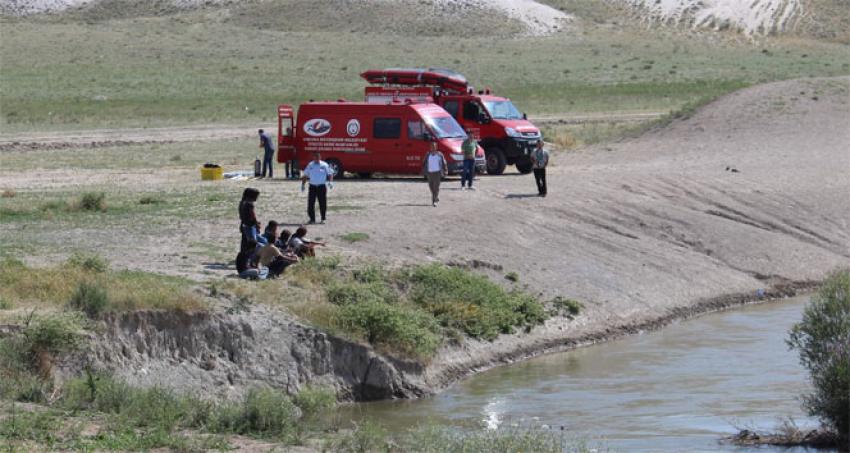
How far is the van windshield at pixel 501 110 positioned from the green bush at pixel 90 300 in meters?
20.4

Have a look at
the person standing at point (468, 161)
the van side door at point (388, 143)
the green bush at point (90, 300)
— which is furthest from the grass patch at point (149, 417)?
the van side door at point (388, 143)

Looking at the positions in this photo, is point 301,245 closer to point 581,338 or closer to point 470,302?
point 470,302

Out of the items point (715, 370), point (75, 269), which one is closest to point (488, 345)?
point (715, 370)

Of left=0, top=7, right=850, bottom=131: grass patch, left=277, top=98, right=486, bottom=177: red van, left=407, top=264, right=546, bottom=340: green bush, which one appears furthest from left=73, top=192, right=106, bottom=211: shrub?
left=0, top=7, right=850, bottom=131: grass patch

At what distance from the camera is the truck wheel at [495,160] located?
3772 centimetres

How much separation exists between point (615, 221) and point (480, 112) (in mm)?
7601

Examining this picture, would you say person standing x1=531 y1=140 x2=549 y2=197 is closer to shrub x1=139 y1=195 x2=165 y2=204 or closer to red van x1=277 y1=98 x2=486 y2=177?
red van x1=277 y1=98 x2=486 y2=177

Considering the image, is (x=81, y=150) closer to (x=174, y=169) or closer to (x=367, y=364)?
(x=174, y=169)

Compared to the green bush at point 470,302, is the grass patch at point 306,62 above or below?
below

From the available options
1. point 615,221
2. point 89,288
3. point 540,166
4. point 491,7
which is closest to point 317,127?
point 540,166

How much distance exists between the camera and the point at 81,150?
46.5 meters

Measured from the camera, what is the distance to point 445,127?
35375mm

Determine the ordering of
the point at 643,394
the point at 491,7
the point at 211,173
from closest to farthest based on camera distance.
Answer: the point at 643,394
the point at 211,173
the point at 491,7

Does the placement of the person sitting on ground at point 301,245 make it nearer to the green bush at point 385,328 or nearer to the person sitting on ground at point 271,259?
the person sitting on ground at point 271,259
